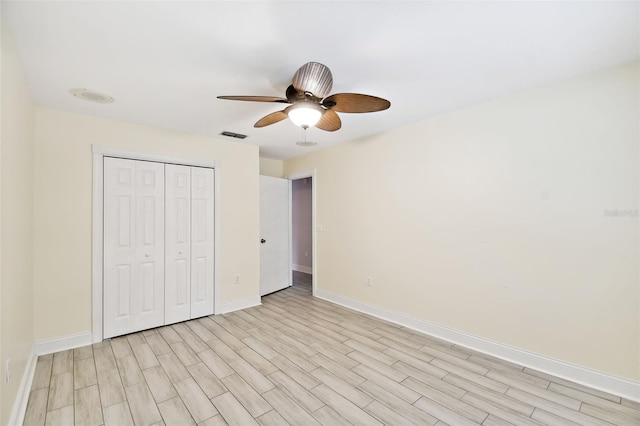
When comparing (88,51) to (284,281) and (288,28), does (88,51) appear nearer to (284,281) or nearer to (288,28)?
(288,28)

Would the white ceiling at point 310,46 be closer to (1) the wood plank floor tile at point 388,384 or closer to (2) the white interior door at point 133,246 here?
(2) the white interior door at point 133,246

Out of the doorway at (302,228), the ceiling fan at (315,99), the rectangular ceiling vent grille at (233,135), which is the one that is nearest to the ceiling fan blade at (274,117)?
the ceiling fan at (315,99)

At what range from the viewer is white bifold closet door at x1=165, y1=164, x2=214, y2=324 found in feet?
11.2

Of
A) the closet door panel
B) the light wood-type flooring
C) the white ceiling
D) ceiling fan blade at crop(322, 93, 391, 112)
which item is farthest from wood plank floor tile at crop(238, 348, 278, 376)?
the white ceiling

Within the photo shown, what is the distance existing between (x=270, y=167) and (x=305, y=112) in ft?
10.6

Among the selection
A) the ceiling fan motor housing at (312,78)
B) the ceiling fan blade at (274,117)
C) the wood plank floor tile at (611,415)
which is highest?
the ceiling fan motor housing at (312,78)

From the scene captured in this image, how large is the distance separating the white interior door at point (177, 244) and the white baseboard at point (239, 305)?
446 mm

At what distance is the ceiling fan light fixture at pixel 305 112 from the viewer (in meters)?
1.92

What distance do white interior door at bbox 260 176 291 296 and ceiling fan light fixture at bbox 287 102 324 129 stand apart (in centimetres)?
264

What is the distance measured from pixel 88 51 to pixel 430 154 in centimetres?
305

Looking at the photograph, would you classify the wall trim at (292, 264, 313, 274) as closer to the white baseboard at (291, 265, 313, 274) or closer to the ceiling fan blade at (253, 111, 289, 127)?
the white baseboard at (291, 265, 313, 274)

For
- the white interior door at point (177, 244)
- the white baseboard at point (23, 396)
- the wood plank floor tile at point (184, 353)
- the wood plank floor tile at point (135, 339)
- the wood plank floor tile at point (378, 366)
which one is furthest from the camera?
the white interior door at point (177, 244)

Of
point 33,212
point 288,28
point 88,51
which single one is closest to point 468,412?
point 288,28

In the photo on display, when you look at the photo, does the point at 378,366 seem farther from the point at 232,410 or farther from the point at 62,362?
the point at 62,362
